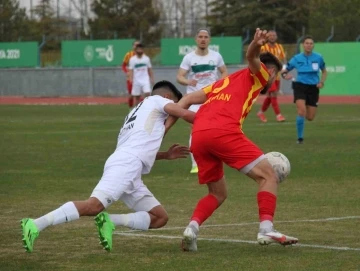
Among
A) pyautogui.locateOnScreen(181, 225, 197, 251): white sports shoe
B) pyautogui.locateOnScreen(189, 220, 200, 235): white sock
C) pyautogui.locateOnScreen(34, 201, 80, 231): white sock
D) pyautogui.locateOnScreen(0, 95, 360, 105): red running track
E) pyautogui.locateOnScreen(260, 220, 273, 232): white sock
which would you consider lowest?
pyautogui.locateOnScreen(0, 95, 360, 105): red running track

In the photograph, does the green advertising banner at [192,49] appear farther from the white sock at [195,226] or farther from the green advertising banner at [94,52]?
the white sock at [195,226]

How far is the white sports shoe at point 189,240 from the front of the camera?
949 cm

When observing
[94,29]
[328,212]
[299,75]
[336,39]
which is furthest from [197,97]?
[94,29]

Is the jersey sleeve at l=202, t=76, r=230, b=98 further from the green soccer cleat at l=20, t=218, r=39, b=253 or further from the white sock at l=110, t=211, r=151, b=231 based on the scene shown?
the green soccer cleat at l=20, t=218, r=39, b=253

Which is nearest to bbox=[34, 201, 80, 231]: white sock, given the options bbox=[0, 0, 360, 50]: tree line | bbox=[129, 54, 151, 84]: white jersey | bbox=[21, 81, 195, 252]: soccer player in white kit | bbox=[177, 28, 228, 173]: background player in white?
bbox=[21, 81, 195, 252]: soccer player in white kit

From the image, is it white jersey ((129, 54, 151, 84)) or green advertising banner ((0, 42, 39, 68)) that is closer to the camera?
white jersey ((129, 54, 151, 84))

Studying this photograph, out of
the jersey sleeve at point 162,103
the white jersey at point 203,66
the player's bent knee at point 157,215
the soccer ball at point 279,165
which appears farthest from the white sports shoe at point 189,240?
the white jersey at point 203,66

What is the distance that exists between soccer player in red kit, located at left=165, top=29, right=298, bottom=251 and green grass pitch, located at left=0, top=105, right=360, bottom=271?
344 millimetres

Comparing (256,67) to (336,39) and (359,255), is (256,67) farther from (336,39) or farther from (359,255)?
(336,39)

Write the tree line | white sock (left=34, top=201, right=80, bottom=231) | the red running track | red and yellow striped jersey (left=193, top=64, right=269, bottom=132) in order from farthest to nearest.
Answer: the tree line → the red running track → red and yellow striped jersey (left=193, top=64, right=269, bottom=132) → white sock (left=34, top=201, right=80, bottom=231)

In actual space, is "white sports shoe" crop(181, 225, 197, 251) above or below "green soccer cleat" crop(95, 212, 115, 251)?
below

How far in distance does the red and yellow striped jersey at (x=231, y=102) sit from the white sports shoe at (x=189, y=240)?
888 mm

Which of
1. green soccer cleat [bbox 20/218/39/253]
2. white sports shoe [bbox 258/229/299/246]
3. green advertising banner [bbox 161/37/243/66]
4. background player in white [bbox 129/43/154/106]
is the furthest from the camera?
green advertising banner [bbox 161/37/243/66]

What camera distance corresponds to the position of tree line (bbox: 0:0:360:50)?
69.2 metres
